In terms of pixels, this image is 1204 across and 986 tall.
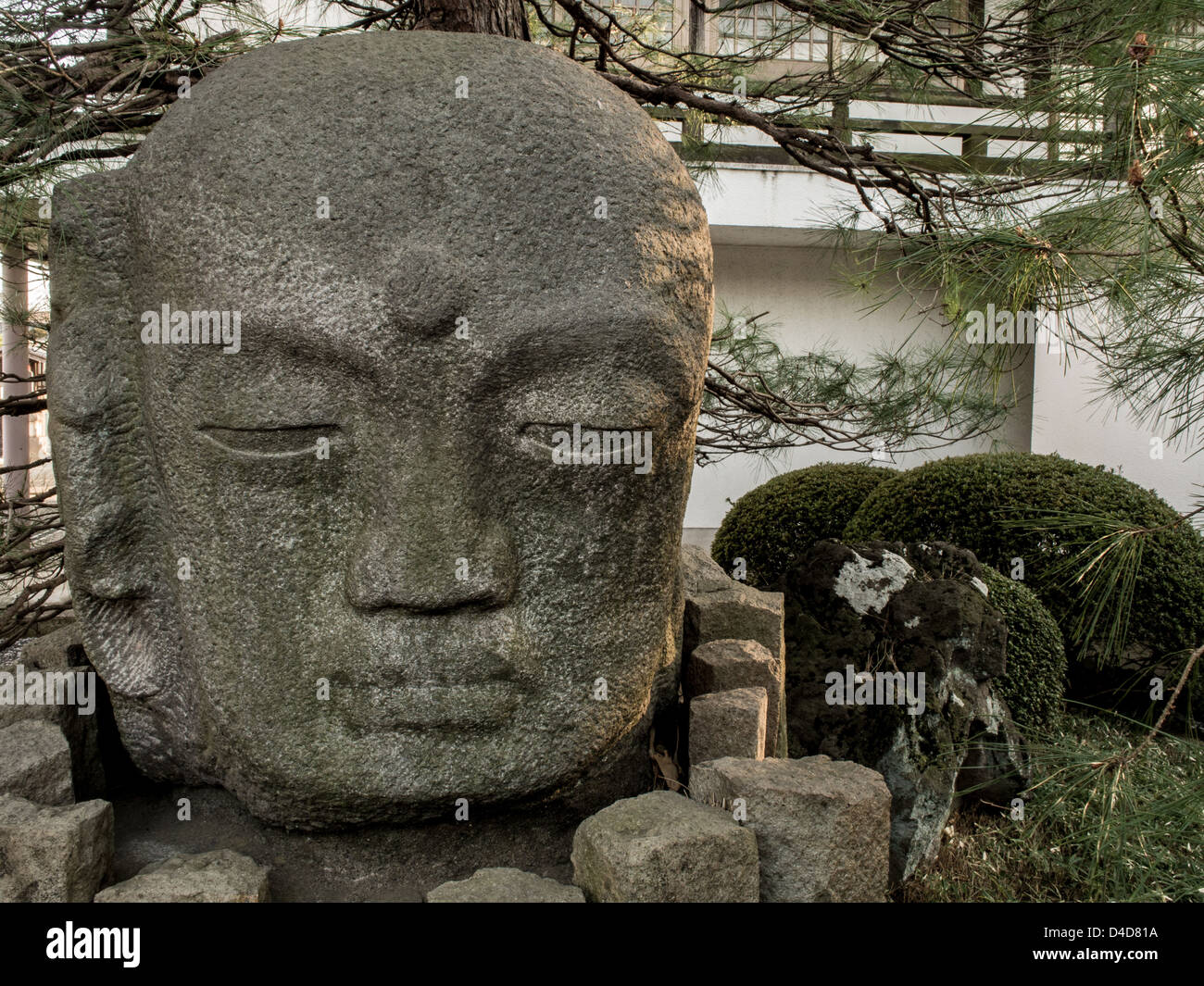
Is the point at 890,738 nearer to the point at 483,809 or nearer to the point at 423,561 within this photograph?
the point at 483,809

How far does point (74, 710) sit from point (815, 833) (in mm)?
1376

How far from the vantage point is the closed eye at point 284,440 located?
5.14 ft

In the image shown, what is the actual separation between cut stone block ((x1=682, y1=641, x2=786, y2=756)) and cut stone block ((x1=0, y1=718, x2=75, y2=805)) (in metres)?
1.17

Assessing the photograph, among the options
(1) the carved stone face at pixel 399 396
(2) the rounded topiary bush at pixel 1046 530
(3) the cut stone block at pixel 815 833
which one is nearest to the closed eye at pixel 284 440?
(1) the carved stone face at pixel 399 396

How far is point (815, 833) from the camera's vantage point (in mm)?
1548

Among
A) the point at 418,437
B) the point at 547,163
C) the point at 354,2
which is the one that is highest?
the point at 354,2

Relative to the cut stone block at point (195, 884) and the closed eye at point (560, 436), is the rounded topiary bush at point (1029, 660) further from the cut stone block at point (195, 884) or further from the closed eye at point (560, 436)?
the cut stone block at point (195, 884)

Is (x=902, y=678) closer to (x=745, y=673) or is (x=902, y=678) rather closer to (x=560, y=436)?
(x=745, y=673)

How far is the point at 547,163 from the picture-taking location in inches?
61.6

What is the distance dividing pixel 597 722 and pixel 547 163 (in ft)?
2.95

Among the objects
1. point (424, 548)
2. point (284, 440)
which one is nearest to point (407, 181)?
point (284, 440)
